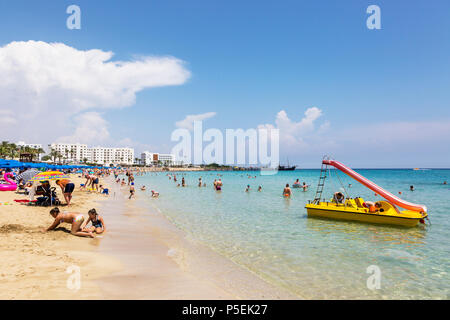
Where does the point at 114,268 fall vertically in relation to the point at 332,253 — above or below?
above

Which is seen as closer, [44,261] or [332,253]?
[44,261]

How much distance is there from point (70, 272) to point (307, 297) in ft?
18.5

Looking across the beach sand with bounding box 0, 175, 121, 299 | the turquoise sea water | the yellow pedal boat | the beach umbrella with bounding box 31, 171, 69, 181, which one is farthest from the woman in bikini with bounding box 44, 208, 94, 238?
the yellow pedal boat

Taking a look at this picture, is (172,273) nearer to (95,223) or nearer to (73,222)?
(73,222)

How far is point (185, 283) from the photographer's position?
603 cm

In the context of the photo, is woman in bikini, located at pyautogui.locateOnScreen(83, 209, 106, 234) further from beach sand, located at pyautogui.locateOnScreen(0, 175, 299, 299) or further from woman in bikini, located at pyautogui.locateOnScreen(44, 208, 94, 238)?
woman in bikini, located at pyautogui.locateOnScreen(44, 208, 94, 238)

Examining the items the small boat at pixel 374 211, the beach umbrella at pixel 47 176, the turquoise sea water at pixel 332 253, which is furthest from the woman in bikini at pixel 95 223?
the small boat at pixel 374 211

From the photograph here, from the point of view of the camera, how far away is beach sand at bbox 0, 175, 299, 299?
518cm

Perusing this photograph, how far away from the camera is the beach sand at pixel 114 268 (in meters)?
5.18

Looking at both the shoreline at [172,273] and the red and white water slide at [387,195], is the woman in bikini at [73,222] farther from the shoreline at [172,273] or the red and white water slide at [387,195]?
the red and white water slide at [387,195]

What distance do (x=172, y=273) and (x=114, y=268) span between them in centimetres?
152

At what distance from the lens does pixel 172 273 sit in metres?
6.64

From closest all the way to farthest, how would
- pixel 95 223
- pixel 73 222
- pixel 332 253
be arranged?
pixel 332 253, pixel 73 222, pixel 95 223

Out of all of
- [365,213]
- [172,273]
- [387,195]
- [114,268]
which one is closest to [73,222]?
[114,268]
